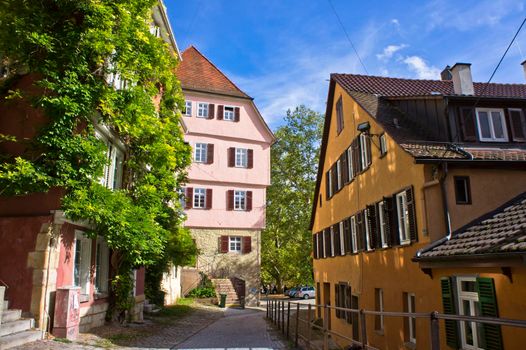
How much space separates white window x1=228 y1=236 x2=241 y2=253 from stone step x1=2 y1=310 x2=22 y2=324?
2235 centimetres

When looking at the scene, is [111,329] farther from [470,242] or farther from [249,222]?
[249,222]

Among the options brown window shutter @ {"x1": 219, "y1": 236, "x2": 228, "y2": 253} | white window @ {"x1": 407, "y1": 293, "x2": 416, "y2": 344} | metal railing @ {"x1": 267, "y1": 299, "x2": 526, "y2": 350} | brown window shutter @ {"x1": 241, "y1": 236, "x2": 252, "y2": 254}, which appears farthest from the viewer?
brown window shutter @ {"x1": 241, "y1": 236, "x2": 252, "y2": 254}

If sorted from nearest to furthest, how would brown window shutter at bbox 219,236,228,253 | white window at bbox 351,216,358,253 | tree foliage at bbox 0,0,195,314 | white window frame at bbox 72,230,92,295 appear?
tree foliage at bbox 0,0,195,314 < white window frame at bbox 72,230,92,295 < white window at bbox 351,216,358,253 < brown window shutter at bbox 219,236,228,253

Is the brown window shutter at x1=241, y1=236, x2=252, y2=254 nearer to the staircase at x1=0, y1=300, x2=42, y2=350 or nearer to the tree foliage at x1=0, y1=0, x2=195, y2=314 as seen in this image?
the tree foliage at x1=0, y1=0, x2=195, y2=314

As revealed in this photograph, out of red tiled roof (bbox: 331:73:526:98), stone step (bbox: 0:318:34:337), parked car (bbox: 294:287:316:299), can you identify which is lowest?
parked car (bbox: 294:287:316:299)

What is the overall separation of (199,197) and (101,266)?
1753 centimetres

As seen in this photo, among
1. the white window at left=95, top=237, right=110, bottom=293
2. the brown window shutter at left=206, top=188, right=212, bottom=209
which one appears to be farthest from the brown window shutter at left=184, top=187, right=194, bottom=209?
the white window at left=95, top=237, right=110, bottom=293

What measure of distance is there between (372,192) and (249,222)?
62.6 feet

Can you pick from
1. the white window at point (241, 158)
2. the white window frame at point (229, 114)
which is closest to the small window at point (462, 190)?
the white window at point (241, 158)

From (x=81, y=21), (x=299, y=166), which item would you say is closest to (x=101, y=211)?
(x=81, y=21)

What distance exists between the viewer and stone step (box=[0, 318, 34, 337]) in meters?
9.32

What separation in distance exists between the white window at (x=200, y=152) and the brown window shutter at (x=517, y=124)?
Answer: 22.8m

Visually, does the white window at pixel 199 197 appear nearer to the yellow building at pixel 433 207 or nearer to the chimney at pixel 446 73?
the yellow building at pixel 433 207

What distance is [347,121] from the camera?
1775cm
